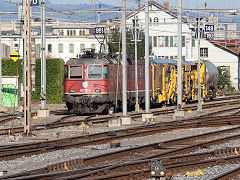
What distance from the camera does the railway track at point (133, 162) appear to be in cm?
1091

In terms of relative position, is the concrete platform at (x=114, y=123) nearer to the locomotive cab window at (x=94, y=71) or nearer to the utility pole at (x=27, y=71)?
the utility pole at (x=27, y=71)

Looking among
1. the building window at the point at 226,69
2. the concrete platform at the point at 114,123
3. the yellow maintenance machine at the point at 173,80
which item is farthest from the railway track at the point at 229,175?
the building window at the point at 226,69

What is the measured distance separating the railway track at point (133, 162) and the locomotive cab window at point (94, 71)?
14207 mm

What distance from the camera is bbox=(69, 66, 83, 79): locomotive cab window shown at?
32.0m

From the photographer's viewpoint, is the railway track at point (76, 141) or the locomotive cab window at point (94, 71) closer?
the railway track at point (76, 141)

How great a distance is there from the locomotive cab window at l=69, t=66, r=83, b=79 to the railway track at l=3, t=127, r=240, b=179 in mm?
14669

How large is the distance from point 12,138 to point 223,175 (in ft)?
30.8

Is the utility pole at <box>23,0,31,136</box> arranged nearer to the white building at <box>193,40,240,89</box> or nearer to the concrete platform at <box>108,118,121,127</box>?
the concrete platform at <box>108,118,121,127</box>

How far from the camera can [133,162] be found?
12.2 metres

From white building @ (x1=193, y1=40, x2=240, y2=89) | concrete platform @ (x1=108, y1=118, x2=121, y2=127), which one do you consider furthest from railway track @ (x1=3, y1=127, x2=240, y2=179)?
white building @ (x1=193, y1=40, x2=240, y2=89)

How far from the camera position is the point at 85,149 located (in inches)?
650

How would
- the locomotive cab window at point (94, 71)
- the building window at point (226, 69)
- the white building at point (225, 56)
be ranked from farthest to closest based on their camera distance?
the white building at point (225, 56) → the building window at point (226, 69) → the locomotive cab window at point (94, 71)

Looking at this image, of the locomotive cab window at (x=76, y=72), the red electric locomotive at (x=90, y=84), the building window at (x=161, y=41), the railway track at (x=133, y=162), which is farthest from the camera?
the building window at (x=161, y=41)

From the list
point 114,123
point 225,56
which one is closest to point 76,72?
point 114,123
